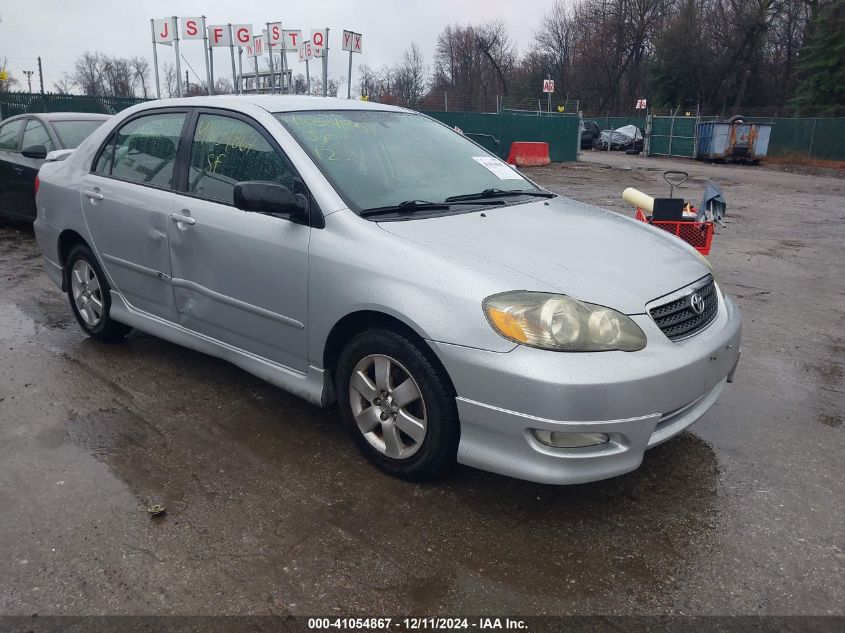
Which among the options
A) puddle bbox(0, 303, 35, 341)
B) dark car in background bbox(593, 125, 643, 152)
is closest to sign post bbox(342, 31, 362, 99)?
puddle bbox(0, 303, 35, 341)

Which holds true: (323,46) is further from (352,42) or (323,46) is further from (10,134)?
(10,134)

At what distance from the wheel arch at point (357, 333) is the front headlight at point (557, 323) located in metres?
0.34

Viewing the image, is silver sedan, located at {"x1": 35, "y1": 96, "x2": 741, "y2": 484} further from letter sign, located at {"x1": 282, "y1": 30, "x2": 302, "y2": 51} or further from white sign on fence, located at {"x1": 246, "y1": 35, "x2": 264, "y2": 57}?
white sign on fence, located at {"x1": 246, "y1": 35, "x2": 264, "y2": 57}

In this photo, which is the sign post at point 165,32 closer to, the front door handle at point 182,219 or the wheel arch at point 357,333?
the front door handle at point 182,219

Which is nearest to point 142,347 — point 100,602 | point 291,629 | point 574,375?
point 100,602

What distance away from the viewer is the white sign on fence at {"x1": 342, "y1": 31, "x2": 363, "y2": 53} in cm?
1630

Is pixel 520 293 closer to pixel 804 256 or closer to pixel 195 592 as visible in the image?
pixel 195 592

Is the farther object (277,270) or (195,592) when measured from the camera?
(277,270)

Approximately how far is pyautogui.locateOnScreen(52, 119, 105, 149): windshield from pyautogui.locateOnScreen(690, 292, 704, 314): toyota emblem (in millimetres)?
7436

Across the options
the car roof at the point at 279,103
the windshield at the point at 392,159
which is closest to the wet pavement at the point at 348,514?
the windshield at the point at 392,159

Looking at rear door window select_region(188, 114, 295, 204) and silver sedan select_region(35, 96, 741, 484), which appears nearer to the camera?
silver sedan select_region(35, 96, 741, 484)

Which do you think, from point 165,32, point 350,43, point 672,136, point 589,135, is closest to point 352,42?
point 350,43

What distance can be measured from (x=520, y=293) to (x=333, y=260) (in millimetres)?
911

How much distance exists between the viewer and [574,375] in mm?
2531
